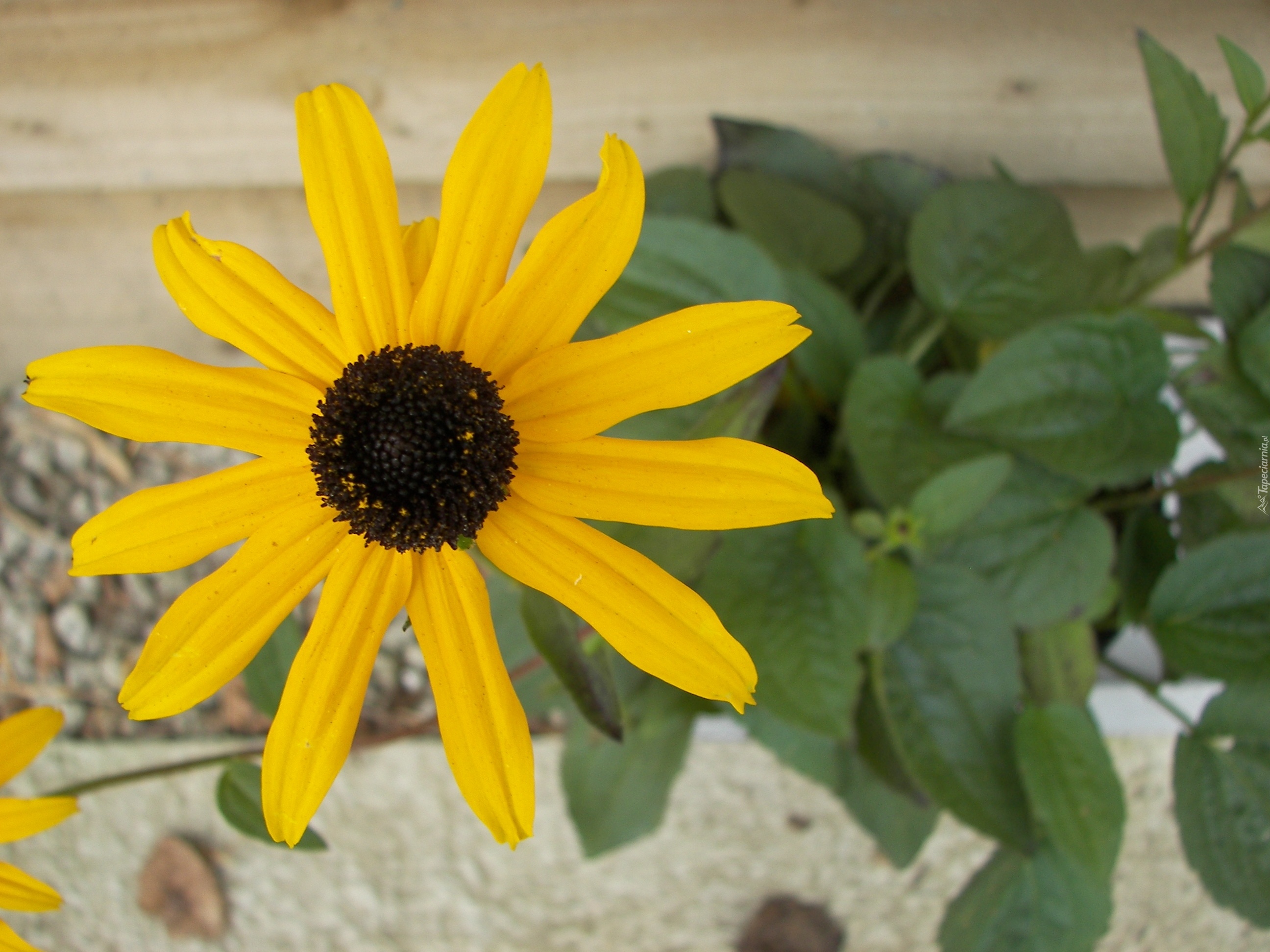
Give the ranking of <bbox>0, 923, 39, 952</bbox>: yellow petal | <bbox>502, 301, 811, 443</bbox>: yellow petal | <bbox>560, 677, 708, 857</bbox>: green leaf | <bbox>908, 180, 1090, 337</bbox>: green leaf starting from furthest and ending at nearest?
<bbox>560, 677, 708, 857</bbox>: green leaf
<bbox>908, 180, 1090, 337</bbox>: green leaf
<bbox>0, 923, 39, 952</bbox>: yellow petal
<bbox>502, 301, 811, 443</bbox>: yellow petal

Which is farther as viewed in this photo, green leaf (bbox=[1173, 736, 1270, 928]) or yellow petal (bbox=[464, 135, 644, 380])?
green leaf (bbox=[1173, 736, 1270, 928])

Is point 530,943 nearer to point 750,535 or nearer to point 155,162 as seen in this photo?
point 750,535

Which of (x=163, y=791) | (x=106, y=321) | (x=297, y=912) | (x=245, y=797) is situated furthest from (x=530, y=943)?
(x=106, y=321)

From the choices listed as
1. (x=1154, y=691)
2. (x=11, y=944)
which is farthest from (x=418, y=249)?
(x=1154, y=691)

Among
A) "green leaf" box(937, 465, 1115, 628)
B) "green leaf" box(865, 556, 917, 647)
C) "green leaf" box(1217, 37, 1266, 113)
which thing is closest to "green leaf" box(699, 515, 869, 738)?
"green leaf" box(865, 556, 917, 647)

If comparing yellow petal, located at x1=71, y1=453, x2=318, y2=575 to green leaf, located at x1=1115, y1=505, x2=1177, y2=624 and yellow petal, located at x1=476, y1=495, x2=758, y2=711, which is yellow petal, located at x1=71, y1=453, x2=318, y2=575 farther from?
green leaf, located at x1=1115, y1=505, x2=1177, y2=624

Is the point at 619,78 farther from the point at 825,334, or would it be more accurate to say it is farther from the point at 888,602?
the point at 888,602

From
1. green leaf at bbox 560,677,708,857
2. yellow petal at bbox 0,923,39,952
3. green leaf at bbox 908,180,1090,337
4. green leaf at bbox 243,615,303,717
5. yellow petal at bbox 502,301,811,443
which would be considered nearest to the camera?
yellow petal at bbox 502,301,811,443
